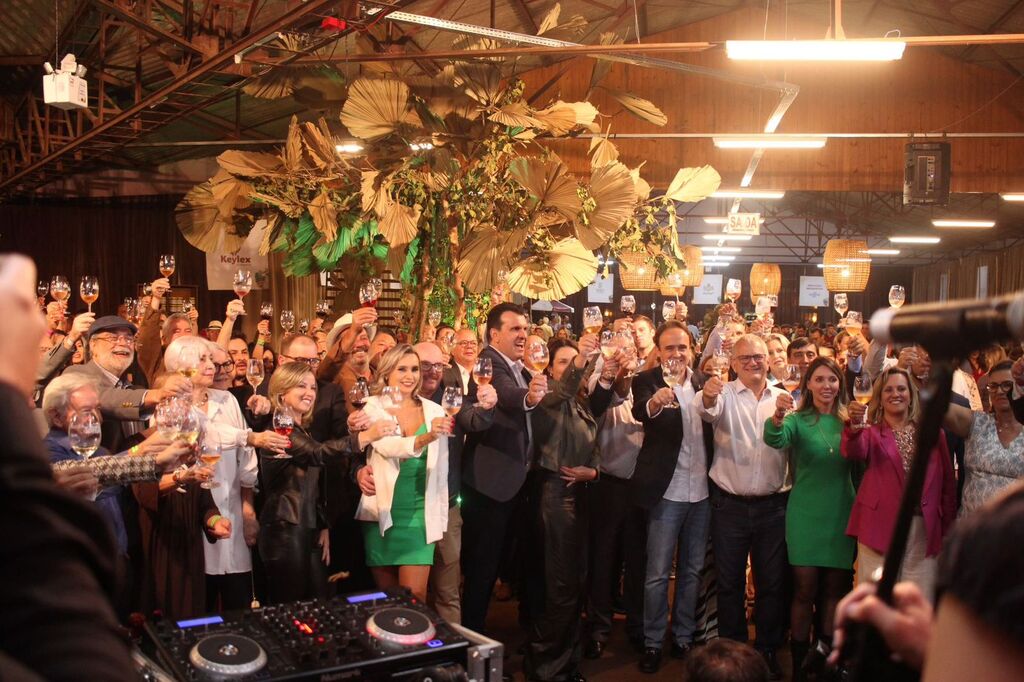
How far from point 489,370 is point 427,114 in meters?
2.93

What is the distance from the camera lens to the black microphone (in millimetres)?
899

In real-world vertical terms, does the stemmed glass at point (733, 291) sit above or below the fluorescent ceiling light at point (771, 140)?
below

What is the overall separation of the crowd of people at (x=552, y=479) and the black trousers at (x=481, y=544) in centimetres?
1

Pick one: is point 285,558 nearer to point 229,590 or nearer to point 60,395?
point 229,590

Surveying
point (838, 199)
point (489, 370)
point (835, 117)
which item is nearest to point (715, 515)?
point (489, 370)

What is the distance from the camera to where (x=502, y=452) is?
15.2 ft

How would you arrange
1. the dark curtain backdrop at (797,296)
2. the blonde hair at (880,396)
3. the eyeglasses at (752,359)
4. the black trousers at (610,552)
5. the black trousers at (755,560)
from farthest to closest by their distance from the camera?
the dark curtain backdrop at (797,296), the black trousers at (610,552), the eyeglasses at (752,359), the black trousers at (755,560), the blonde hair at (880,396)

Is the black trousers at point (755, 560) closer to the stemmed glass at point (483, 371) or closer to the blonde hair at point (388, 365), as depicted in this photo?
the stemmed glass at point (483, 371)

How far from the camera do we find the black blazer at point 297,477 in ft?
13.3

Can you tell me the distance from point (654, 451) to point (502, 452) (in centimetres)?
86

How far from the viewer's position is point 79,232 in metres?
14.4

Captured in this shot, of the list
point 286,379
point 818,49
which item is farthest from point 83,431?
point 818,49

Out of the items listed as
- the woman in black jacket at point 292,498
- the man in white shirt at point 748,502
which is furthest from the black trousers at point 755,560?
the woman in black jacket at point 292,498

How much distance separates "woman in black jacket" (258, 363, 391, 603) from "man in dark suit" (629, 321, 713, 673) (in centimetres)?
163
